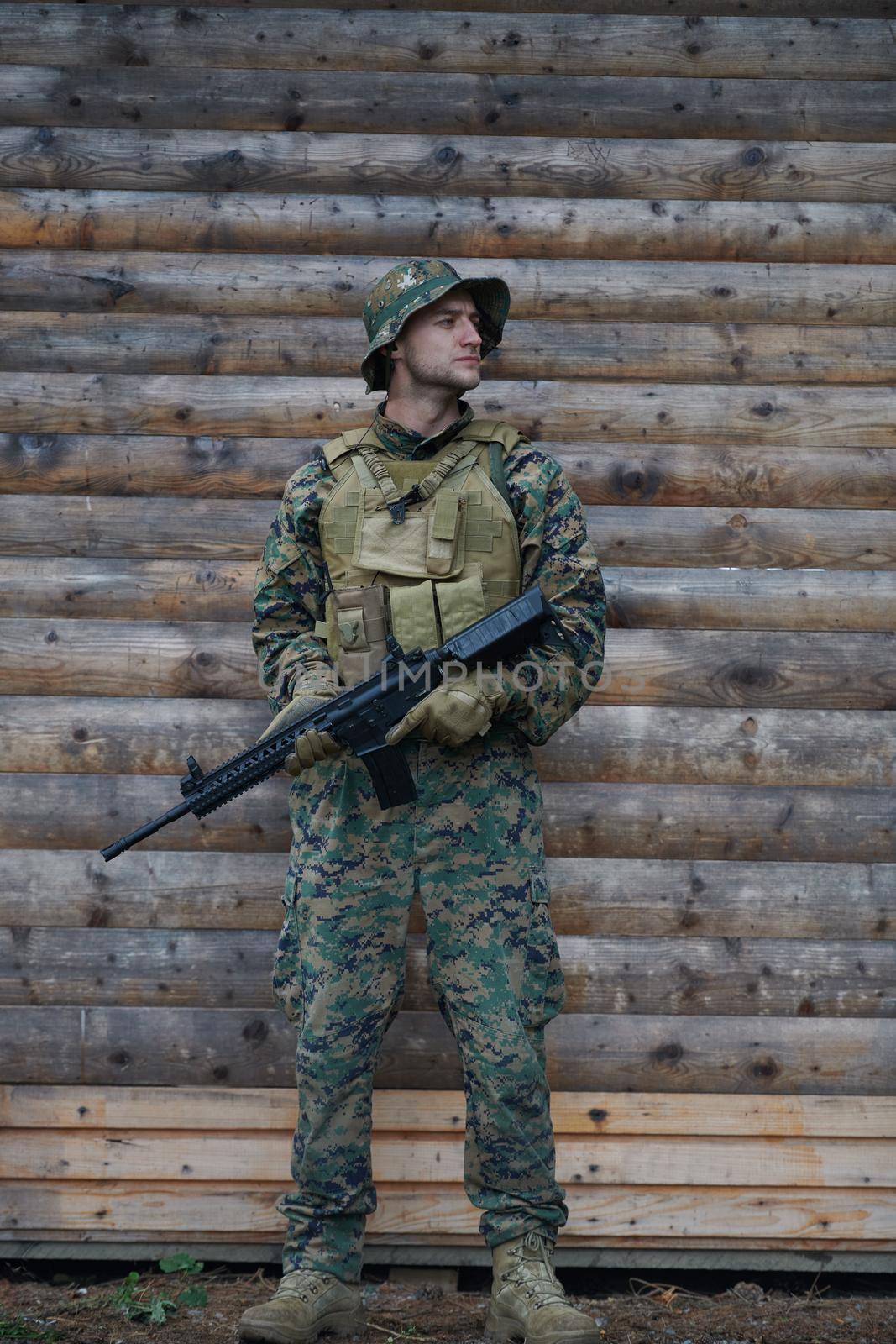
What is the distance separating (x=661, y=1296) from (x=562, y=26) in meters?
4.29

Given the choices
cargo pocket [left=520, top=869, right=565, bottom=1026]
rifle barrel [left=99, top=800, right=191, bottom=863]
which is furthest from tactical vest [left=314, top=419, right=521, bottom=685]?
cargo pocket [left=520, top=869, right=565, bottom=1026]

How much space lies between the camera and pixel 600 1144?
406cm

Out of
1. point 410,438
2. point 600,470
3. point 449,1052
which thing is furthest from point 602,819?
point 410,438

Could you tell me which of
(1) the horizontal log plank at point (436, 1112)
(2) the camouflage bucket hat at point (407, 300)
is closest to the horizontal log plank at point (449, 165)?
(2) the camouflage bucket hat at point (407, 300)

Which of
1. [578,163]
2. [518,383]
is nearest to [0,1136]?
[518,383]

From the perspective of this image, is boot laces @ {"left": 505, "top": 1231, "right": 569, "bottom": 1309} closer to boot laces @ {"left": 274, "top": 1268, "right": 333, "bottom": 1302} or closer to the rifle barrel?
boot laces @ {"left": 274, "top": 1268, "right": 333, "bottom": 1302}

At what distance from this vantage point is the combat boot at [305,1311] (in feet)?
10.2

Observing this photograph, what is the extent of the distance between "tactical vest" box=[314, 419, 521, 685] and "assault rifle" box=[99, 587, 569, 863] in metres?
0.11

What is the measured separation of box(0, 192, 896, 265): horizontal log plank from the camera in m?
4.41

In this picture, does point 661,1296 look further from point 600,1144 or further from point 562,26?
point 562,26

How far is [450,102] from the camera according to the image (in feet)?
14.6

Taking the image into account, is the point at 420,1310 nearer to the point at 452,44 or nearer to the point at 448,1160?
the point at 448,1160

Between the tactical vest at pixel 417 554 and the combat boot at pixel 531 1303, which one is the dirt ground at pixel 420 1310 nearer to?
the combat boot at pixel 531 1303

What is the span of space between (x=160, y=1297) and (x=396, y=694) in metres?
2.02
